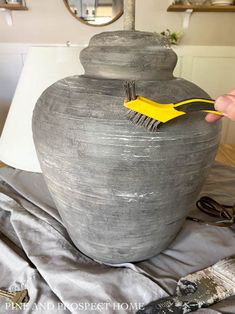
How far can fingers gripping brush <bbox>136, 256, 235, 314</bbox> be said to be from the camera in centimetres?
39

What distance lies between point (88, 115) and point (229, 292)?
0.33m

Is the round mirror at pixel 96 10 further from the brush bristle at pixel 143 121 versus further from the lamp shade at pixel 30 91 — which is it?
the brush bristle at pixel 143 121

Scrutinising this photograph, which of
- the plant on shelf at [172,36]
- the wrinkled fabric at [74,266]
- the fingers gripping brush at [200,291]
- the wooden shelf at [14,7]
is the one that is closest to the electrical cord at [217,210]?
the wrinkled fabric at [74,266]

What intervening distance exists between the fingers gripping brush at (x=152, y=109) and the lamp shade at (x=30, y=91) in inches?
12.9

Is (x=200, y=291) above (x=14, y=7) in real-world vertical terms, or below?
below

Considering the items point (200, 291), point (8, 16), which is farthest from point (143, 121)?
point (8, 16)

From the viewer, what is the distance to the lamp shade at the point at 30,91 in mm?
642

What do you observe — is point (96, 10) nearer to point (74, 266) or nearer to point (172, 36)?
point (172, 36)

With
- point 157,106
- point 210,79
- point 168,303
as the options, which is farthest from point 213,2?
point 168,303

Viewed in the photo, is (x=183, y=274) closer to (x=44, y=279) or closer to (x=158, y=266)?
(x=158, y=266)

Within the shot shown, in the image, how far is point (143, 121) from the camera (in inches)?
14.1

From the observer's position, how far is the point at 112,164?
0.38m

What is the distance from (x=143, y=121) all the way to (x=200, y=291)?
0.86ft

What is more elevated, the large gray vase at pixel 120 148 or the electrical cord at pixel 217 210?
the large gray vase at pixel 120 148
